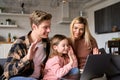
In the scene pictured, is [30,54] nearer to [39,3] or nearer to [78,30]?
[78,30]

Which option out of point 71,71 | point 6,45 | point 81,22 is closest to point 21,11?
point 6,45

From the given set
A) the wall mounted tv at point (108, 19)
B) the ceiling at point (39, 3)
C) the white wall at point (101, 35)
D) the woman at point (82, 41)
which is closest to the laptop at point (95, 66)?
the woman at point (82, 41)

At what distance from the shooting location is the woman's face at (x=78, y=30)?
213cm

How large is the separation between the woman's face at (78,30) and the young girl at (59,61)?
19 cm

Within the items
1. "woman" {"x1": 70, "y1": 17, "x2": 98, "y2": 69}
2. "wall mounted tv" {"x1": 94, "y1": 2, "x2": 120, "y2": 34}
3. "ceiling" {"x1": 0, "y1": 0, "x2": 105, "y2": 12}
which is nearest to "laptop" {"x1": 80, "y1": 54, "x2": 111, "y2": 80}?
"woman" {"x1": 70, "y1": 17, "x2": 98, "y2": 69}

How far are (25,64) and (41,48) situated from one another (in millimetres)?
343

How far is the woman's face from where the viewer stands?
2127mm

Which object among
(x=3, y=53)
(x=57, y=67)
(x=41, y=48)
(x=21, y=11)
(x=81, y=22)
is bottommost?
(x=3, y=53)

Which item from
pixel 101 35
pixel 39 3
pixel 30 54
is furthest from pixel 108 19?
pixel 30 54

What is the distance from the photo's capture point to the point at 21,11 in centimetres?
743

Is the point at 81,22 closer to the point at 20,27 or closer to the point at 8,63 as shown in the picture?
the point at 8,63

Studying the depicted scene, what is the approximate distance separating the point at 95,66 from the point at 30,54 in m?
0.49

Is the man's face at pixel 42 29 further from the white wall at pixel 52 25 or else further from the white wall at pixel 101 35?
the white wall at pixel 52 25

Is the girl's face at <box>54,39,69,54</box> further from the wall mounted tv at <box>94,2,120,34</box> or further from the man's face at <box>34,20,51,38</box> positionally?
the wall mounted tv at <box>94,2,120,34</box>
